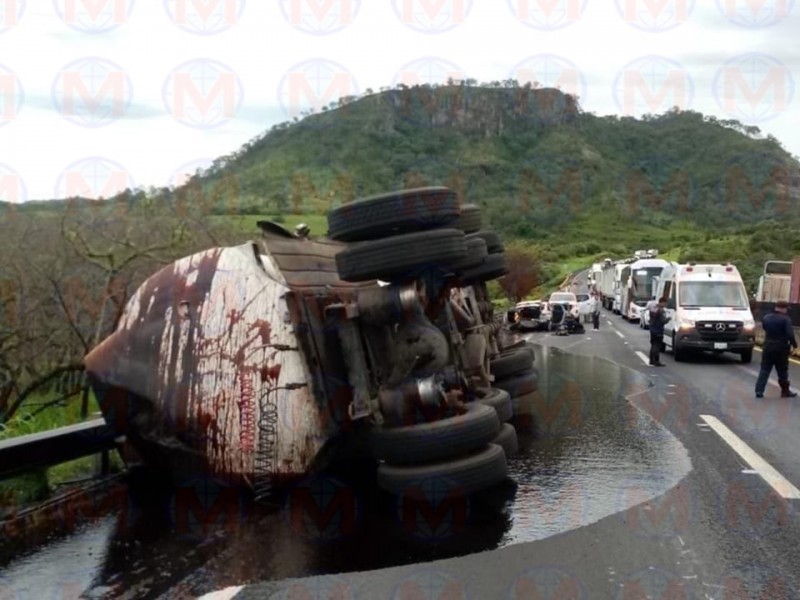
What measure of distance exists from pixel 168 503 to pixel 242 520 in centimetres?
83

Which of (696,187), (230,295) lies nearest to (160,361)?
(230,295)

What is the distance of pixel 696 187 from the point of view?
99.0m

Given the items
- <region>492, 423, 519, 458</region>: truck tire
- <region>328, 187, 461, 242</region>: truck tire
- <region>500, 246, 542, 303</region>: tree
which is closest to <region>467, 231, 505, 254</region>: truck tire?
<region>492, 423, 519, 458</region>: truck tire

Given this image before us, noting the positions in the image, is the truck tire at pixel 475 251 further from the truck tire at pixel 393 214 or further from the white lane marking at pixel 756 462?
the white lane marking at pixel 756 462

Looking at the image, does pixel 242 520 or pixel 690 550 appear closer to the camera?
pixel 690 550

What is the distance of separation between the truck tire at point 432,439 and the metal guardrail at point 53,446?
2.42 meters

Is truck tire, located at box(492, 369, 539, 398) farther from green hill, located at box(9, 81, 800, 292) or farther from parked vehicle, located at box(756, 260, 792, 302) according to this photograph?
green hill, located at box(9, 81, 800, 292)

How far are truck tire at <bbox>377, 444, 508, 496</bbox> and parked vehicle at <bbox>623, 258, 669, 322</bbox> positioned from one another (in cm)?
3199

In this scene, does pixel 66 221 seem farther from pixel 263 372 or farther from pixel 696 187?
pixel 696 187

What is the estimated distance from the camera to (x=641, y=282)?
38.2 meters

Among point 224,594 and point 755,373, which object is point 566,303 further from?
point 224,594

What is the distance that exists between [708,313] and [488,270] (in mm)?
11149

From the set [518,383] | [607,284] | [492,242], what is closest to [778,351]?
[518,383]

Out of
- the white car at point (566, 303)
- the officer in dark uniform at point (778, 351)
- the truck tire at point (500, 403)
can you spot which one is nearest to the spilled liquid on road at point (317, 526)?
the truck tire at point (500, 403)
